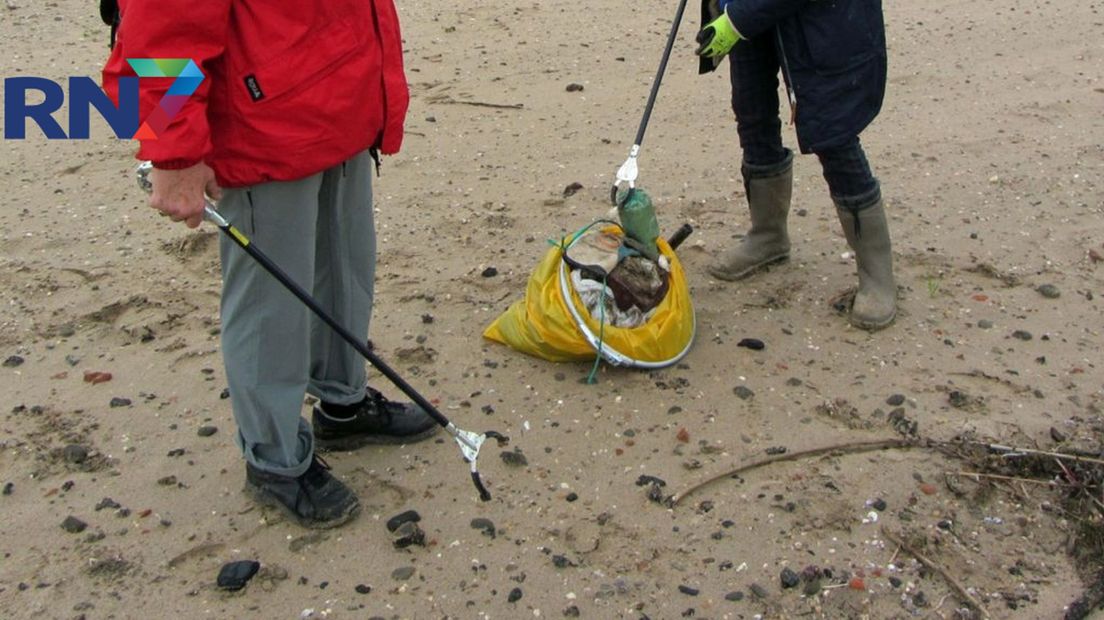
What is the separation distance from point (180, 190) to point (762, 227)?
2.50m

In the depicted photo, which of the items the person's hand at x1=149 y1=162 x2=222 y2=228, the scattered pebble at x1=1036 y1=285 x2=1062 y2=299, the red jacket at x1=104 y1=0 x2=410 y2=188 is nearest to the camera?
the red jacket at x1=104 y1=0 x2=410 y2=188

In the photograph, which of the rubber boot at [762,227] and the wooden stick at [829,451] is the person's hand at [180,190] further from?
the rubber boot at [762,227]

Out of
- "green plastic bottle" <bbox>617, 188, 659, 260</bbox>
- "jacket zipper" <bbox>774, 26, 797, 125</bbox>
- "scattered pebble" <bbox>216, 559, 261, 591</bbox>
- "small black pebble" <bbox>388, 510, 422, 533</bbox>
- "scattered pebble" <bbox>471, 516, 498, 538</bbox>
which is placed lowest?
"scattered pebble" <bbox>471, 516, 498, 538</bbox>

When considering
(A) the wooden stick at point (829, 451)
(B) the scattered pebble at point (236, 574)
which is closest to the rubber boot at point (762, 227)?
(A) the wooden stick at point (829, 451)

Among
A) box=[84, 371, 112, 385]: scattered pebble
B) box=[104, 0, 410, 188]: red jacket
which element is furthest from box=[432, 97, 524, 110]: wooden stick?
box=[104, 0, 410, 188]: red jacket

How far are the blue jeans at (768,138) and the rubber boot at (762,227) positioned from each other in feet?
0.08

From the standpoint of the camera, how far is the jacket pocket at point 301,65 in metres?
2.44

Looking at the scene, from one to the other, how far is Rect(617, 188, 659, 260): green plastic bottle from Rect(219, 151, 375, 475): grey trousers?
1.00m

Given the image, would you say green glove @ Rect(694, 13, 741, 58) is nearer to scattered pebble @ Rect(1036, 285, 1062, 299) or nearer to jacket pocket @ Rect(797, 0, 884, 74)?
jacket pocket @ Rect(797, 0, 884, 74)

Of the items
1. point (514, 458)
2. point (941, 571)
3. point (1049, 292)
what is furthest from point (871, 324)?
point (514, 458)

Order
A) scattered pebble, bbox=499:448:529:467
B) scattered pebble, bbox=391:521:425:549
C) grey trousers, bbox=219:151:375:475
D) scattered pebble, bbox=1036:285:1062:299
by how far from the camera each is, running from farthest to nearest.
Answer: scattered pebble, bbox=1036:285:1062:299, scattered pebble, bbox=499:448:529:467, scattered pebble, bbox=391:521:425:549, grey trousers, bbox=219:151:375:475

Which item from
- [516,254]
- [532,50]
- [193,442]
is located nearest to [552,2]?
[532,50]

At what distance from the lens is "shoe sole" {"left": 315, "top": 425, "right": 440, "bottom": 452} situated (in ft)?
10.9

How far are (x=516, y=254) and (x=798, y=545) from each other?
1.97 meters
